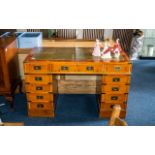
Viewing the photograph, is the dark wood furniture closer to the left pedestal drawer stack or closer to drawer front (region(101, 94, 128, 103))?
the left pedestal drawer stack

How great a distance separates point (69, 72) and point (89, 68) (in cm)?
22

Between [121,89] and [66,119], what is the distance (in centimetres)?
76

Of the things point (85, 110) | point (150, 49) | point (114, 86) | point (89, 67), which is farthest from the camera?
point (150, 49)

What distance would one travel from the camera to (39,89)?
2.40m

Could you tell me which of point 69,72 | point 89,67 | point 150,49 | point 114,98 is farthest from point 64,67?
point 150,49

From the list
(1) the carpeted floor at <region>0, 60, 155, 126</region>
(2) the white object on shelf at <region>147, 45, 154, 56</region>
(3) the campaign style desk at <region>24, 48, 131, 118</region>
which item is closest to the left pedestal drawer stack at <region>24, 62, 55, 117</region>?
(3) the campaign style desk at <region>24, 48, 131, 118</region>

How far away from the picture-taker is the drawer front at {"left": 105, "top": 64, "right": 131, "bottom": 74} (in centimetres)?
226

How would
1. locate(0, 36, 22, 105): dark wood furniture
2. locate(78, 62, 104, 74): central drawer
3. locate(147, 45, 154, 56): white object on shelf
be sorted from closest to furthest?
locate(78, 62, 104, 74): central drawer
locate(0, 36, 22, 105): dark wood furniture
locate(147, 45, 154, 56): white object on shelf

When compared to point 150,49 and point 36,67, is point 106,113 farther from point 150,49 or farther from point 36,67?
point 150,49

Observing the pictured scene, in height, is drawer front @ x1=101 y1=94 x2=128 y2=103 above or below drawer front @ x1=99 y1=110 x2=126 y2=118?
above
